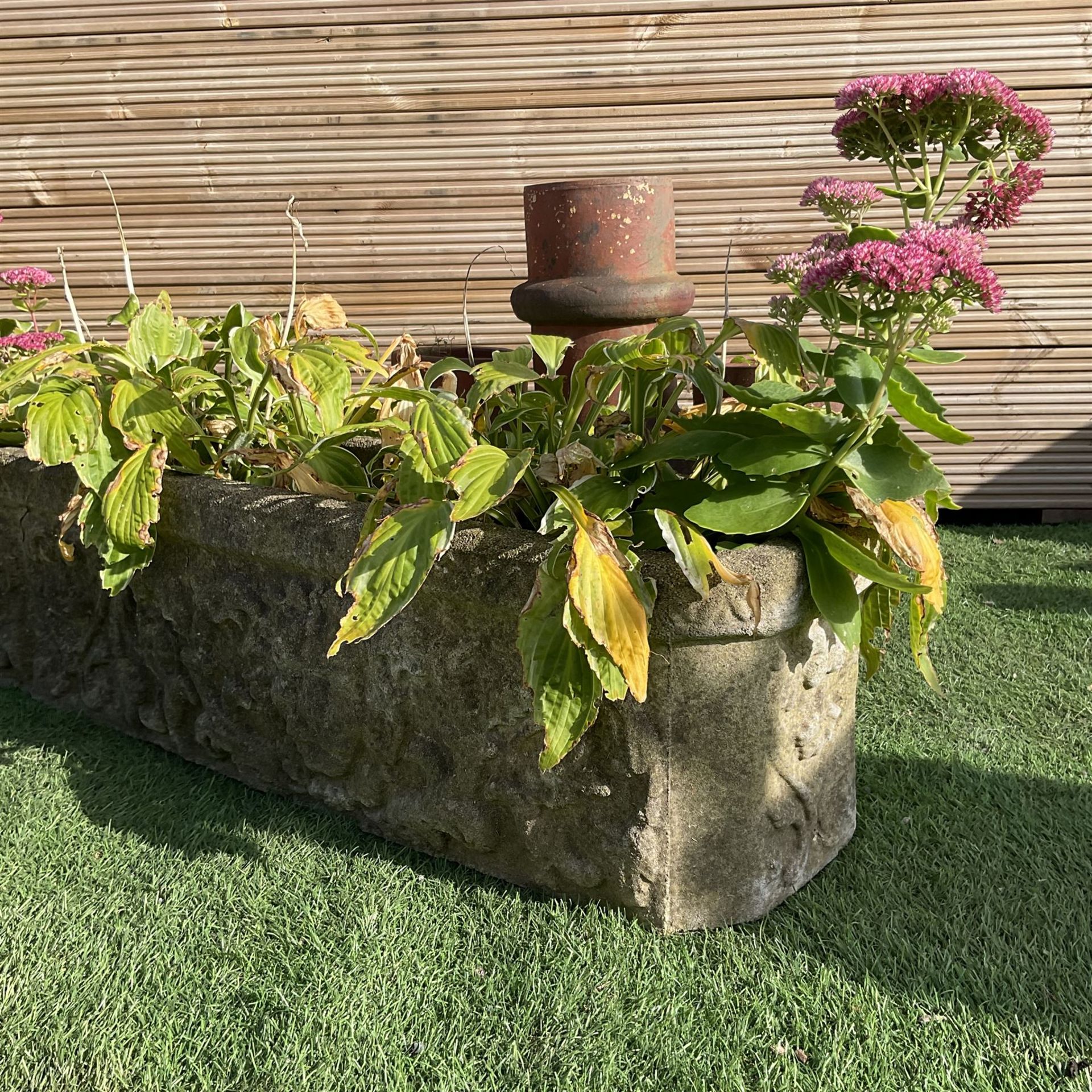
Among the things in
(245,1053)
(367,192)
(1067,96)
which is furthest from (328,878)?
(1067,96)

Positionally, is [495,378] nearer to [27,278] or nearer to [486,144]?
[27,278]

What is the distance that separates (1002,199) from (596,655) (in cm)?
97

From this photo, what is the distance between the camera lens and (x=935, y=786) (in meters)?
1.98

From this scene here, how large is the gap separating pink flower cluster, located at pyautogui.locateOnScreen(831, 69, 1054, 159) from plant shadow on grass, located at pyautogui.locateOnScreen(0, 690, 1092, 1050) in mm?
1176

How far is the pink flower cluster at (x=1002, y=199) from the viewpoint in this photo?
1.55 meters

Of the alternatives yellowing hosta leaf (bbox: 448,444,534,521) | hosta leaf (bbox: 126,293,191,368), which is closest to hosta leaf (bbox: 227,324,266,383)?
hosta leaf (bbox: 126,293,191,368)

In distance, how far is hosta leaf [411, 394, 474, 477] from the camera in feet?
5.24

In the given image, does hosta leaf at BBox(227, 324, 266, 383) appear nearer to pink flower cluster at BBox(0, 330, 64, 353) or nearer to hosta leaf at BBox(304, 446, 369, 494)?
hosta leaf at BBox(304, 446, 369, 494)

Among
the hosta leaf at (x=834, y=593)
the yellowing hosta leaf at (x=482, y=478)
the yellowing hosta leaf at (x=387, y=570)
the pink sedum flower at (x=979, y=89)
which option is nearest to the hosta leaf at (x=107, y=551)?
the yellowing hosta leaf at (x=387, y=570)

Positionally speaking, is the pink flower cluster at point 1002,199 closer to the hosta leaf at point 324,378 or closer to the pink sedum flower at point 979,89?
the pink sedum flower at point 979,89

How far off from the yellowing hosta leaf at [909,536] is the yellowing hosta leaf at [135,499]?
1.29 meters

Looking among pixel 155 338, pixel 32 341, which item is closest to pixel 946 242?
pixel 155 338

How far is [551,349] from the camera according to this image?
177 cm

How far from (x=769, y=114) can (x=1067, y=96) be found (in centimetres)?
99
